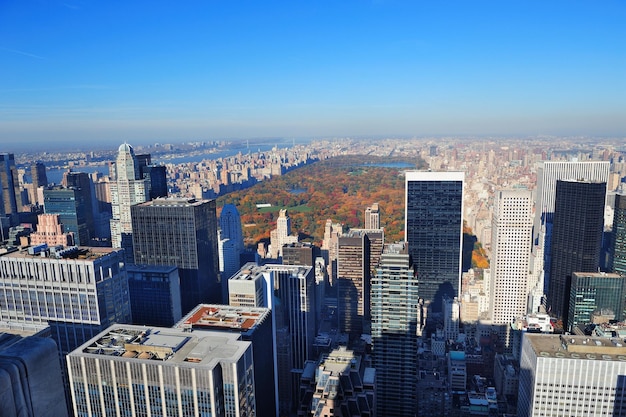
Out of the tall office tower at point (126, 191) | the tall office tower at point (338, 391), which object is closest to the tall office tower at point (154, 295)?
the tall office tower at point (338, 391)

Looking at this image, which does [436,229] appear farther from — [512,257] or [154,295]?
[154,295]

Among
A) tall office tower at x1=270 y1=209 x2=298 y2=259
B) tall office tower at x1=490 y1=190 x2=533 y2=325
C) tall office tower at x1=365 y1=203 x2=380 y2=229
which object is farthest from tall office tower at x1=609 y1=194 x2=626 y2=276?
tall office tower at x1=270 y1=209 x2=298 y2=259

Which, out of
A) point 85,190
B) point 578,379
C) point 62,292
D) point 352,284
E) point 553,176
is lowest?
point 352,284

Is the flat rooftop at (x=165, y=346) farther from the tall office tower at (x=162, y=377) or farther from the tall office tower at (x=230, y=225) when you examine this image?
the tall office tower at (x=230, y=225)

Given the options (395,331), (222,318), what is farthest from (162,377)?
(395,331)

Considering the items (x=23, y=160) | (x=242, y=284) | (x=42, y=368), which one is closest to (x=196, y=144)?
(x=23, y=160)

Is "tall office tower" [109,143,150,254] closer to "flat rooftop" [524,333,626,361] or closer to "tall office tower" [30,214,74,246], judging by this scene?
"tall office tower" [30,214,74,246]

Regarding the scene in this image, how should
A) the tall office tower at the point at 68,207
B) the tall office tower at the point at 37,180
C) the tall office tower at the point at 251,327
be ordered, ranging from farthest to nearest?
the tall office tower at the point at 37,180, the tall office tower at the point at 68,207, the tall office tower at the point at 251,327
